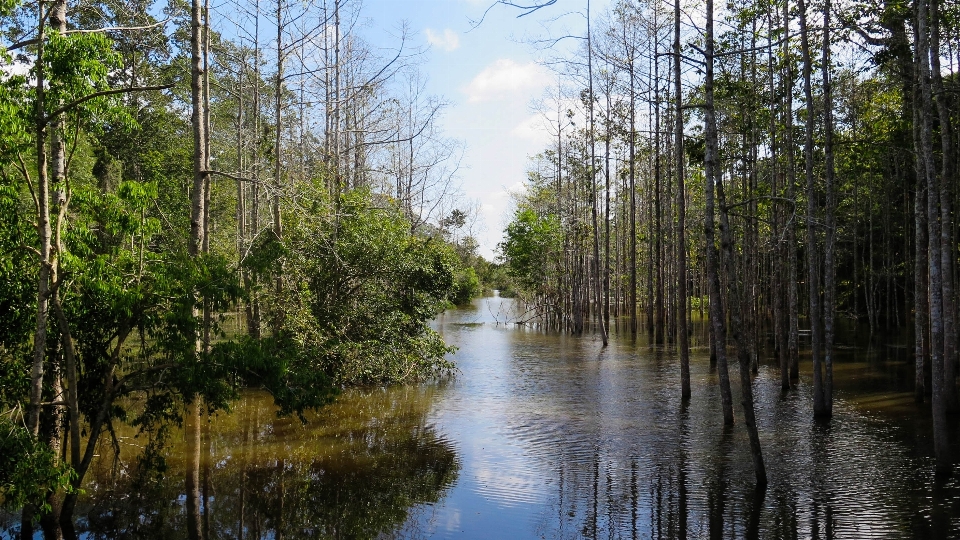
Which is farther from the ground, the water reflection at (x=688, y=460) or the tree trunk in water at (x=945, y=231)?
the tree trunk in water at (x=945, y=231)

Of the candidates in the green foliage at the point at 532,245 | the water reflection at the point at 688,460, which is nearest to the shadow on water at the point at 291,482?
the water reflection at the point at 688,460

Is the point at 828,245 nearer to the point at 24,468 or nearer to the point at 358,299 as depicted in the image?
the point at 358,299

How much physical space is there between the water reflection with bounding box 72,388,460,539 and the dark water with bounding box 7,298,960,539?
0.04m

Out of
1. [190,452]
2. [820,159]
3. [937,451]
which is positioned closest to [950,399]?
[937,451]

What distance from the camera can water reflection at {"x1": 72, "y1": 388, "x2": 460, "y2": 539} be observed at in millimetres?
8117

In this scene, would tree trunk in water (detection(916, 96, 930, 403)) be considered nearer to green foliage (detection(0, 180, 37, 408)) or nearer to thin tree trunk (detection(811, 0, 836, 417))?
thin tree trunk (detection(811, 0, 836, 417))

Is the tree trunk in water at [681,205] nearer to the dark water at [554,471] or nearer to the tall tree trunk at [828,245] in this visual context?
the dark water at [554,471]

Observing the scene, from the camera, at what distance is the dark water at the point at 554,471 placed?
7.90 m

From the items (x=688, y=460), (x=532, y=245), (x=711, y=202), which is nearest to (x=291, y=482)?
(x=688, y=460)

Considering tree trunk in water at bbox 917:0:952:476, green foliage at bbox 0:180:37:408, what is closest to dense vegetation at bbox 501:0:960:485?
tree trunk in water at bbox 917:0:952:476

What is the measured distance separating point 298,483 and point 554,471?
12.2ft

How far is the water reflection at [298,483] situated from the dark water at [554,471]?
35 millimetres

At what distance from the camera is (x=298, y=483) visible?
968 cm

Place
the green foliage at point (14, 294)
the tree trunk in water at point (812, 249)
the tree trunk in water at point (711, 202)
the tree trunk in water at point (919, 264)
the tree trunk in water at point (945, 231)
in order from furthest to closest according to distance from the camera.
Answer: the tree trunk in water at point (919, 264) < the tree trunk in water at point (812, 249) < the tree trunk in water at point (945, 231) < the tree trunk in water at point (711, 202) < the green foliage at point (14, 294)
